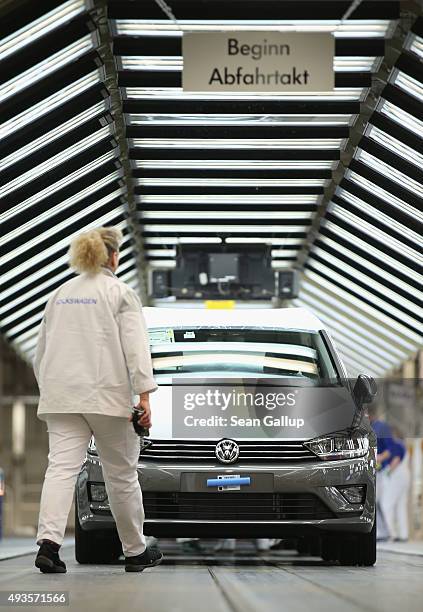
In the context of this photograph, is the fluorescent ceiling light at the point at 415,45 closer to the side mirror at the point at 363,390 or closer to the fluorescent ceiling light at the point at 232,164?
the side mirror at the point at 363,390

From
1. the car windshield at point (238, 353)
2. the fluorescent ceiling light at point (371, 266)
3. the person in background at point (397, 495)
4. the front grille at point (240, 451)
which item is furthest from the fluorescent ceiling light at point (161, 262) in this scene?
Result: the front grille at point (240, 451)

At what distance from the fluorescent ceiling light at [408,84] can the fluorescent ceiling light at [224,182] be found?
4097mm

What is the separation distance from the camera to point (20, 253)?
57.5 ft

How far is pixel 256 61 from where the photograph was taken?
35.3ft

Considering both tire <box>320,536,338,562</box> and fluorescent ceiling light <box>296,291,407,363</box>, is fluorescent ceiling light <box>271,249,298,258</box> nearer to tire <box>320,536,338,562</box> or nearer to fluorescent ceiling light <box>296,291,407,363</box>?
fluorescent ceiling light <box>296,291,407,363</box>

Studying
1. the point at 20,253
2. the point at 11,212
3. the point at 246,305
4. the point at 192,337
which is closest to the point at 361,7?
the point at 192,337

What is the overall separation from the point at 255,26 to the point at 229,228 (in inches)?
328

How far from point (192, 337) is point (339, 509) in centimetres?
160

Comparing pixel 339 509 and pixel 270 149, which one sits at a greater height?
pixel 270 149

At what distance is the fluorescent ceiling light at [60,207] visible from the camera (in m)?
16.1

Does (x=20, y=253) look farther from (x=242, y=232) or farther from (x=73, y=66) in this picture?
(x=73, y=66)

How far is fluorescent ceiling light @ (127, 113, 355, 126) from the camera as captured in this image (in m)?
13.8

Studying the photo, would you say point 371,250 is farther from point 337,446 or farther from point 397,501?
point 337,446

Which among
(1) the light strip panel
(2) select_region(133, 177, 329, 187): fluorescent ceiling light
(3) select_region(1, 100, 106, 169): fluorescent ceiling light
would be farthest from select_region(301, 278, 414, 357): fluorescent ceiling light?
(3) select_region(1, 100, 106, 169): fluorescent ceiling light
